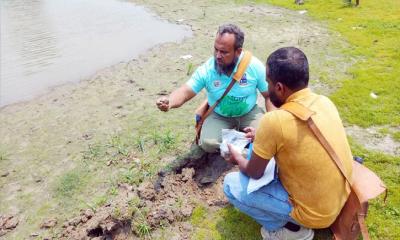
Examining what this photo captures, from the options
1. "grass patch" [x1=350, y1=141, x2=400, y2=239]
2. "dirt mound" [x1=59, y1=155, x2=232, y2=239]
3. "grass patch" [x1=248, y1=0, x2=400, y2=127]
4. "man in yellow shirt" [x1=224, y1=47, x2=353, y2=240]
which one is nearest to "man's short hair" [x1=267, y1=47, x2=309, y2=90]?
"man in yellow shirt" [x1=224, y1=47, x2=353, y2=240]

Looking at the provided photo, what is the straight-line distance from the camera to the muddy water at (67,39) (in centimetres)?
940

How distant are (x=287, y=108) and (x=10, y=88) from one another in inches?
310

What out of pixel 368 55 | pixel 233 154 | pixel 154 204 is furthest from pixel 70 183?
pixel 368 55

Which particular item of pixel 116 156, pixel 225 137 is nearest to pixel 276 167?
pixel 225 137

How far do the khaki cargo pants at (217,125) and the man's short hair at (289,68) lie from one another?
2.05m

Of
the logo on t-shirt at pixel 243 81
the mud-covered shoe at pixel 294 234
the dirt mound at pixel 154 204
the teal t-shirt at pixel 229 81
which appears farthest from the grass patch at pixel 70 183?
the mud-covered shoe at pixel 294 234

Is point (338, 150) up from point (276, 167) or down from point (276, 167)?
up

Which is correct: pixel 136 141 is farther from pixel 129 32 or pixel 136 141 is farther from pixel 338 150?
pixel 129 32

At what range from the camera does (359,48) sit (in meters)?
8.66

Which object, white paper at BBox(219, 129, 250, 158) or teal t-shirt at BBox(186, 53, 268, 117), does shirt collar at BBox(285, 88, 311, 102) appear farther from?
teal t-shirt at BBox(186, 53, 268, 117)

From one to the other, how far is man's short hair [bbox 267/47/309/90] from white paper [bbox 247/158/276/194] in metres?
0.77

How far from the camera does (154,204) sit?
15.2 ft

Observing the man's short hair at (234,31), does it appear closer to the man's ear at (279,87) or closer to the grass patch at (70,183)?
the man's ear at (279,87)

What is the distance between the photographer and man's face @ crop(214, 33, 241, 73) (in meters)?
4.27
